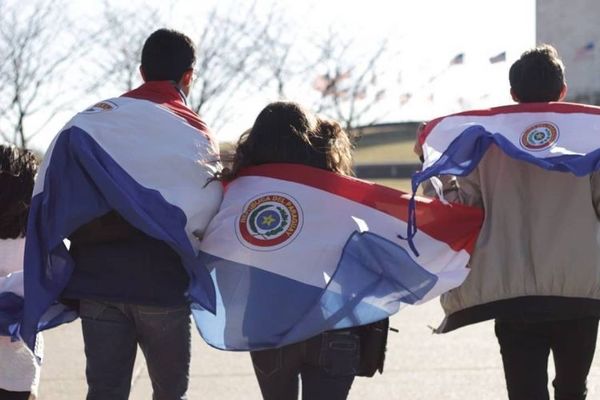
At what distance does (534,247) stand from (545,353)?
0.43 m

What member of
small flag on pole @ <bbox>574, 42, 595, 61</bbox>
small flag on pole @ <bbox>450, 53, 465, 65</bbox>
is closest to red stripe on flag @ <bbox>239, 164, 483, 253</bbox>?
small flag on pole @ <bbox>450, 53, 465, 65</bbox>

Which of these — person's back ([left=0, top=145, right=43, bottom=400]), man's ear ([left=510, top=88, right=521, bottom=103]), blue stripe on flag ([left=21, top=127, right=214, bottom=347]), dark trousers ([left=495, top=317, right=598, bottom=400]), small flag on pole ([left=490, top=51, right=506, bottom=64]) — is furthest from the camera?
small flag on pole ([left=490, top=51, right=506, bottom=64])

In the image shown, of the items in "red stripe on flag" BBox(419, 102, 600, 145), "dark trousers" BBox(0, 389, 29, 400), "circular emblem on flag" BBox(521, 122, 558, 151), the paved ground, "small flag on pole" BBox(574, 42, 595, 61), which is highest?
"small flag on pole" BBox(574, 42, 595, 61)

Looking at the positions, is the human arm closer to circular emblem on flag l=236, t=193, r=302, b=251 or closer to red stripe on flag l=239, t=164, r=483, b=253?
red stripe on flag l=239, t=164, r=483, b=253

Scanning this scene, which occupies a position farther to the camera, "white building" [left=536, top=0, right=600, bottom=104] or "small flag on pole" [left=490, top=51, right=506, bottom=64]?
"white building" [left=536, top=0, right=600, bottom=104]

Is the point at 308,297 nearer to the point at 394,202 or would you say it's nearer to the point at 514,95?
the point at 394,202

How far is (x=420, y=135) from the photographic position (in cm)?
472

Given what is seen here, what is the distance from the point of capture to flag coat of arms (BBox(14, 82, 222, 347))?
13.3 feet

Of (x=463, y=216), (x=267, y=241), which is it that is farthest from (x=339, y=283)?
(x=463, y=216)

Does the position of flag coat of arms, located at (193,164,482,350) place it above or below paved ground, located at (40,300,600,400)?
above

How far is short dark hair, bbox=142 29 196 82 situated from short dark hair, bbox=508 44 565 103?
132 centimetres

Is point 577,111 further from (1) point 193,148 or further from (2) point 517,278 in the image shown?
(1) point 193,148

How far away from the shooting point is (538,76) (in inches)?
174

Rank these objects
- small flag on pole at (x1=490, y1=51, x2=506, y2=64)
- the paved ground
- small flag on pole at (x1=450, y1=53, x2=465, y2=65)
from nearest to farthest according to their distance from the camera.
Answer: the paved ground, small flag on pole at (x1=490, y1=51, x2=506, y2=64), small flag on pole at (x1=450, y1=53, x2=465, y2=65)
